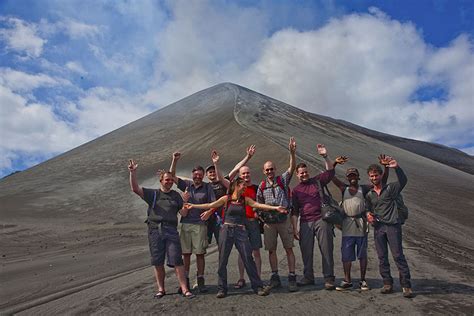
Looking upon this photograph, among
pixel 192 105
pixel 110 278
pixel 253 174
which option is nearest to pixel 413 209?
pixel 253 174

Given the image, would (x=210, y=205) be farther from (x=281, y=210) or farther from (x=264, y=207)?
(x=281, y=210)

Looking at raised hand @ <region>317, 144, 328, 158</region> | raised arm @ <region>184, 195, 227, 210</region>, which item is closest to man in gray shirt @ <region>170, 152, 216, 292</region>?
raised arm @ <region>184, 195, 227, 210</region>

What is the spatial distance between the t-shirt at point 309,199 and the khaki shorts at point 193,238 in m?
1.40

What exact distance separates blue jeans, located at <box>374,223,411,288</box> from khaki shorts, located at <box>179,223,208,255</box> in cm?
246

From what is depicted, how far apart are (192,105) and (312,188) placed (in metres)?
45.7

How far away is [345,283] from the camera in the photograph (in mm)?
5559

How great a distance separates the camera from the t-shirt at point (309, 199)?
18.5 ft

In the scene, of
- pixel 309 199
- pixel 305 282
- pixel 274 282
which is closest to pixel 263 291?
pixel 274 282

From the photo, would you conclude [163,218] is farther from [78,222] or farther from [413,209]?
[413,209]

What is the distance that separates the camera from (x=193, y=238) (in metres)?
5.61

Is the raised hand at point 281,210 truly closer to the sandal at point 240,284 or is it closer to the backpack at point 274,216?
the backpack at point 274,216

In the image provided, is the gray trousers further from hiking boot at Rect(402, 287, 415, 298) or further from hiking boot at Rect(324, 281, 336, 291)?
hiking boot at Rect(402, 287, 415, 298)

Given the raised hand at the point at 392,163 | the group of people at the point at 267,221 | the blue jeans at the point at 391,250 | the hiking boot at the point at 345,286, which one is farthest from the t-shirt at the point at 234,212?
the raised hand at the point at 392,163

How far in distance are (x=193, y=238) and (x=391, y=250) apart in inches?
110
